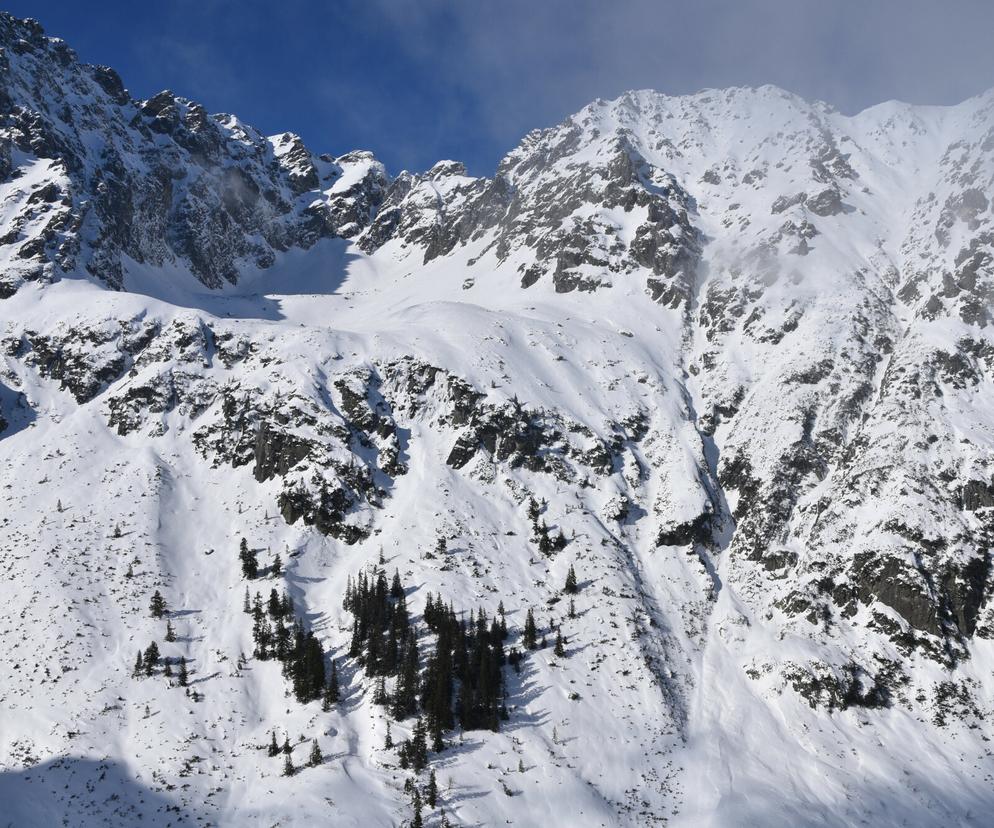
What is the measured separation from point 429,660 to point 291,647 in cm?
1479

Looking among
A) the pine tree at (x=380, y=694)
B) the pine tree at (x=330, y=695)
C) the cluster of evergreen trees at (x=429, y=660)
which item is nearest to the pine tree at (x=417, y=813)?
the cluster of evergreen trees at (x=429, y=660)

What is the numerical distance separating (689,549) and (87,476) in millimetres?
81208

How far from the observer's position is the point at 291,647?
79.2 metres

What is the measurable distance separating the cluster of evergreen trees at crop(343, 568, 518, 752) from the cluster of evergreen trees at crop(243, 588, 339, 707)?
4.78 m

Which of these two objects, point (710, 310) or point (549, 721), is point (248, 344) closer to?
point (549, 721)

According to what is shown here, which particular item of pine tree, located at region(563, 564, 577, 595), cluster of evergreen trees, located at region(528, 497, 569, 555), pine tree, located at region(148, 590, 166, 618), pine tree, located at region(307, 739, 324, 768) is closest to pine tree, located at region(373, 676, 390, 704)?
pine tree, located at region(307, 739, 324, 768)

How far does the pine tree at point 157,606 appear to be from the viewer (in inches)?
3174

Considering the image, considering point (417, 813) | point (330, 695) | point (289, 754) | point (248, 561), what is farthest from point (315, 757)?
point (248, 561)

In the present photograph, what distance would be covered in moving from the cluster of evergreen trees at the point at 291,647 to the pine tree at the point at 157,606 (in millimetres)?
8614

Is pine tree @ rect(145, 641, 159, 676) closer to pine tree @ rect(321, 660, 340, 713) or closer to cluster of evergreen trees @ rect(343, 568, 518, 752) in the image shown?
pine tree @ rect(321, 660, 340, 713)

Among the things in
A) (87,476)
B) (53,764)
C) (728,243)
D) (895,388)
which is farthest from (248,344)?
(728,243)

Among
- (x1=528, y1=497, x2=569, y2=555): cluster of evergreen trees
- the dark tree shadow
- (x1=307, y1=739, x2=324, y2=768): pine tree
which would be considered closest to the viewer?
the dark tree shadow

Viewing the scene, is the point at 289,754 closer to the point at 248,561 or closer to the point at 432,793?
the point at 432,793

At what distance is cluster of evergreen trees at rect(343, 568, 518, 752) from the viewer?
238 feet
